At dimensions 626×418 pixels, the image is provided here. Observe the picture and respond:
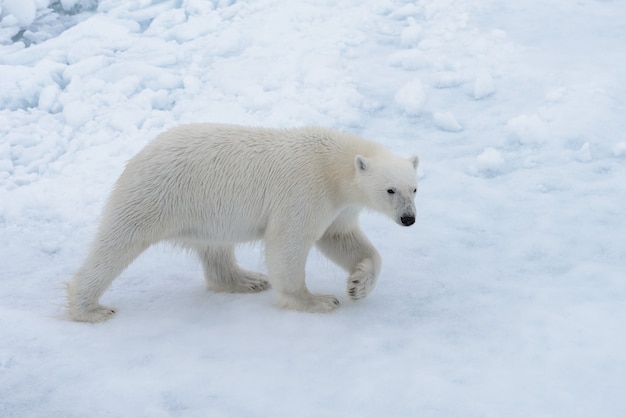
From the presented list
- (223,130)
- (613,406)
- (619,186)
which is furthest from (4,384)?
(619,186)

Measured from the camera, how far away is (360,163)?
459cm

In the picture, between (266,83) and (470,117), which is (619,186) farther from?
(266,83)

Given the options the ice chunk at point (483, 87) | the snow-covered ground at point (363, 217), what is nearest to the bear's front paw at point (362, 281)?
the snow-covered ground at point (363, 217)

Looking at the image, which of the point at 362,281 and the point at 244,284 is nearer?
the point at 362,281

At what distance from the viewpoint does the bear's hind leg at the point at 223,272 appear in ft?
16.5

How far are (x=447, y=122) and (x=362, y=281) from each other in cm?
281

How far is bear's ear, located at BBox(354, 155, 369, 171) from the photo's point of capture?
180 inches

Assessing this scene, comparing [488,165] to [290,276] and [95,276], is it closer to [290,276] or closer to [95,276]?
[290,276]

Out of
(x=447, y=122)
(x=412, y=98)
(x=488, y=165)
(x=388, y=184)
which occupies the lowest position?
(x=488, y=165)

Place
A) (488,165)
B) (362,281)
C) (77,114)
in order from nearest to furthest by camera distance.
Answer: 1. (362,281)
2. (488,165)
3. (77,114)

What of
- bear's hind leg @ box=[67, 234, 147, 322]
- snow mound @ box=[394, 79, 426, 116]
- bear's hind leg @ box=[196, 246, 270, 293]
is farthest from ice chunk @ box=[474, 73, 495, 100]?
bear's hind leg @ box=[67, 234, 147, 322]

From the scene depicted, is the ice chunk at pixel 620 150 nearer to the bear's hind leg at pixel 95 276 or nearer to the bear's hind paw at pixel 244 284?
the bear's hind paw at pixel 244 284

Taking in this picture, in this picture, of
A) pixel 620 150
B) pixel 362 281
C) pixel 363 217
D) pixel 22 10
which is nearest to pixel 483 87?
pixel 620 150

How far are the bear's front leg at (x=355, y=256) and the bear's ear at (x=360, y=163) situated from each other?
1.94 feet
